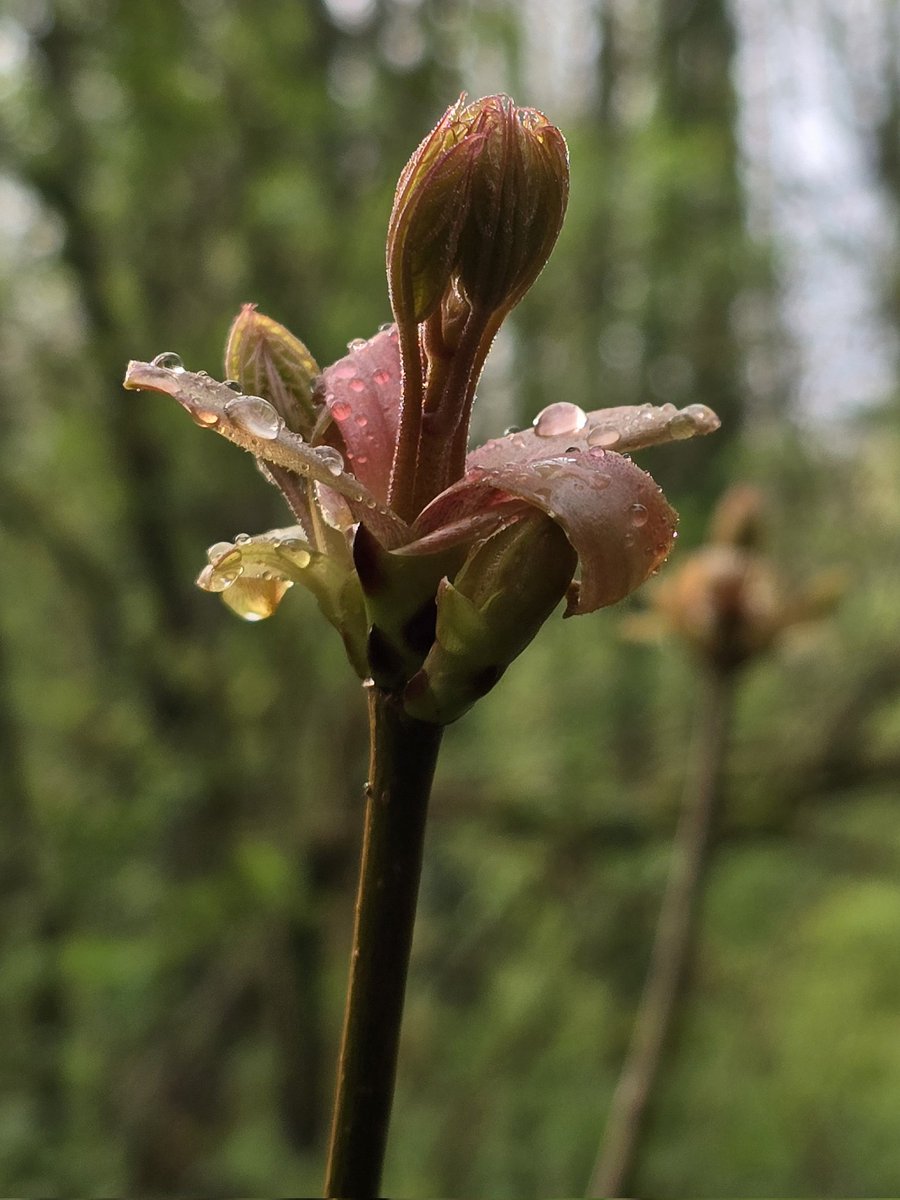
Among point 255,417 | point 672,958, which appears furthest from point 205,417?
point 672,958

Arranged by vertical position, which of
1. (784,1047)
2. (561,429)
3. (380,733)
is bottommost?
(784,1047)

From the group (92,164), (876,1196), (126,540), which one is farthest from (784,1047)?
(92,164)

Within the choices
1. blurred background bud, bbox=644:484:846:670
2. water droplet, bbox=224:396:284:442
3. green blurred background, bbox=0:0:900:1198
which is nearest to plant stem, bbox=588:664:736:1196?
blurred background bud, bbox=644:484:846:670

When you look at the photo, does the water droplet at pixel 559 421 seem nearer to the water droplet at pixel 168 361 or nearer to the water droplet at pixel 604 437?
the water droplet at pixel 604 437

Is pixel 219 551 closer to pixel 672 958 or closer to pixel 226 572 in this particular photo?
pixel 226 572

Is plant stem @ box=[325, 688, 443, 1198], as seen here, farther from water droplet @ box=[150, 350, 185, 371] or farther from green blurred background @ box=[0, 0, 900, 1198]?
green blurred background @ box=[0, 0, 900, 1198]

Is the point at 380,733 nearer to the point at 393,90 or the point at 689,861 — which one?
the point at 689,861

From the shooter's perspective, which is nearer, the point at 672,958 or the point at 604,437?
the point at 604,437

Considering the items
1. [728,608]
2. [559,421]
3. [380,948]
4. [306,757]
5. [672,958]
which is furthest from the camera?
[306,757]
